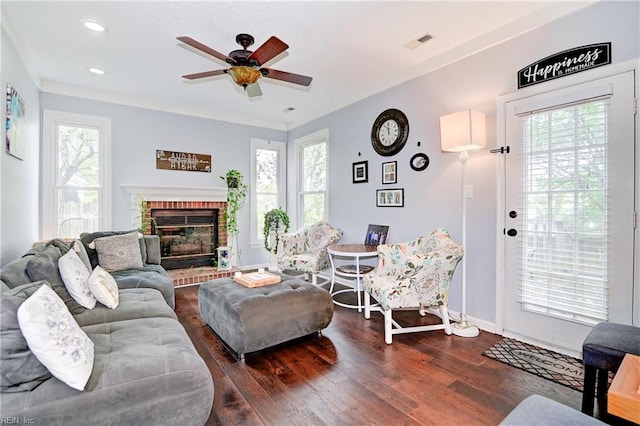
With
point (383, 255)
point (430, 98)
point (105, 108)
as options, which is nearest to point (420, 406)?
point (383, 255)

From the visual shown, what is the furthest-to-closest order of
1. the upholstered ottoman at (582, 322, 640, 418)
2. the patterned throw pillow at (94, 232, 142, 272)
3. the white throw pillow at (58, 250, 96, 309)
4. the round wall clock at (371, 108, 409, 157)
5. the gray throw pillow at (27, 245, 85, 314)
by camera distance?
1. the round wall clock at (371, 108, 409, 157)
2. the patterned throw pillow at (94, 232, 142, 272)
3. the white throw pillow at (58, 250, 96, 309)
4. the gray throw pillow at (27, 245, 85, 314)
5. the upholstered ottoman at (582, 322, 640, 418)

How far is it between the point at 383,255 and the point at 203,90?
3357 millimetres

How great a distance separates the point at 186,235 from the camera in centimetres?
531

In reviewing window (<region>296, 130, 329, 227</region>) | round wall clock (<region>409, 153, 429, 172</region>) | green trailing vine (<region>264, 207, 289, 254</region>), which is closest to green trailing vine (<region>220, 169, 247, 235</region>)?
green trailing vine (<region>264, 207, 289, 254</region>)

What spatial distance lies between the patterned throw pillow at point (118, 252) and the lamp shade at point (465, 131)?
11.7 feet

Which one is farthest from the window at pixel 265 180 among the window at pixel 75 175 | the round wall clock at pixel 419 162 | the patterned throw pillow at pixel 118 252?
the round wall clock at pixel 419 162

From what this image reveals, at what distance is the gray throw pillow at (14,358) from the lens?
1269 millimetres

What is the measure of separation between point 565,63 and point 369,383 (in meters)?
2.89

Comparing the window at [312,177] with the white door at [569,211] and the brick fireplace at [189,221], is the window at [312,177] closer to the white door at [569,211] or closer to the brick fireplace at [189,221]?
the brick fireplace at [189,221]

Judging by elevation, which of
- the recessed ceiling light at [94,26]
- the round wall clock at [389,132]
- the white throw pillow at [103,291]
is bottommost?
the white throw pillow at [103,291]

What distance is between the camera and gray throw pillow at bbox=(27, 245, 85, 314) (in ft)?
6.96

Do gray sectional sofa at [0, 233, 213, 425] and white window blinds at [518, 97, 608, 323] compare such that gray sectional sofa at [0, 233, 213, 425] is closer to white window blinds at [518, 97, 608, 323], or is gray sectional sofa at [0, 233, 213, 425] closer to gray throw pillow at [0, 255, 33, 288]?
gray throw pillow at [0, 255, 33, 288]

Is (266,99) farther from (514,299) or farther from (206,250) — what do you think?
(514,299)

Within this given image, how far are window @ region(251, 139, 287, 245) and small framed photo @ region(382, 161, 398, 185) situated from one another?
8.56 ft
